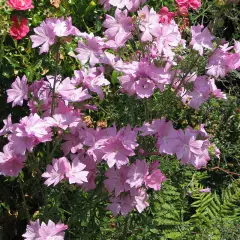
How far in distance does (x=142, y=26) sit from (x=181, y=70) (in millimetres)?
218

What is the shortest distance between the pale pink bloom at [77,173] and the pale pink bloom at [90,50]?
1.21ft

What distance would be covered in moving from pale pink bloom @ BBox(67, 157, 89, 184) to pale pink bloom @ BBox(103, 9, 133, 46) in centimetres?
45

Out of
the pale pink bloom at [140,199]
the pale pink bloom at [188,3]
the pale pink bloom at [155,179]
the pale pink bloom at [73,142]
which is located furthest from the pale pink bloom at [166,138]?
the pale pink bloom at [188,3]

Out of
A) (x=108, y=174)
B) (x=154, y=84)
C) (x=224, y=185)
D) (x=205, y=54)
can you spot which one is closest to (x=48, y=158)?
(x=108, y=174)

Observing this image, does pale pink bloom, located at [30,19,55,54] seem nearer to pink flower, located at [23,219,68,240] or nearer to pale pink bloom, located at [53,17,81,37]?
pale pink bloom, located at [53,17,81,37]

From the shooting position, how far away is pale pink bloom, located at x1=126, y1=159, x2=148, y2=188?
6.52 ft

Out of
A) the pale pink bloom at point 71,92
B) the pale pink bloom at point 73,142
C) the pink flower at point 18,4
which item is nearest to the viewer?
the pale pink bloom at point 71,92

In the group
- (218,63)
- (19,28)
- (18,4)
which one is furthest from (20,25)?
(218,63)

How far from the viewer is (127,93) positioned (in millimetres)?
2057

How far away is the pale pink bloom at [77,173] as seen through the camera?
6.48ft

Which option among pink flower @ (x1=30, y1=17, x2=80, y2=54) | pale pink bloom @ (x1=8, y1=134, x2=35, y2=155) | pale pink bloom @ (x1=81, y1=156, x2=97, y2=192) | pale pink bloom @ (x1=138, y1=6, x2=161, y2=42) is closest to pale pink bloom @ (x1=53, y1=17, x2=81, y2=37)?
pink flower @ (x1=30, y1=17, x2=80, y2=54)

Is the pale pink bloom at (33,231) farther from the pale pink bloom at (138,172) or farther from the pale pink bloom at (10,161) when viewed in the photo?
the pale pink bloom at (138,172)

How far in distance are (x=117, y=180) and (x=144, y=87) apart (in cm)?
35

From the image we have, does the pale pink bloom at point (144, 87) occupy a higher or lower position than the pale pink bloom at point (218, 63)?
lower
